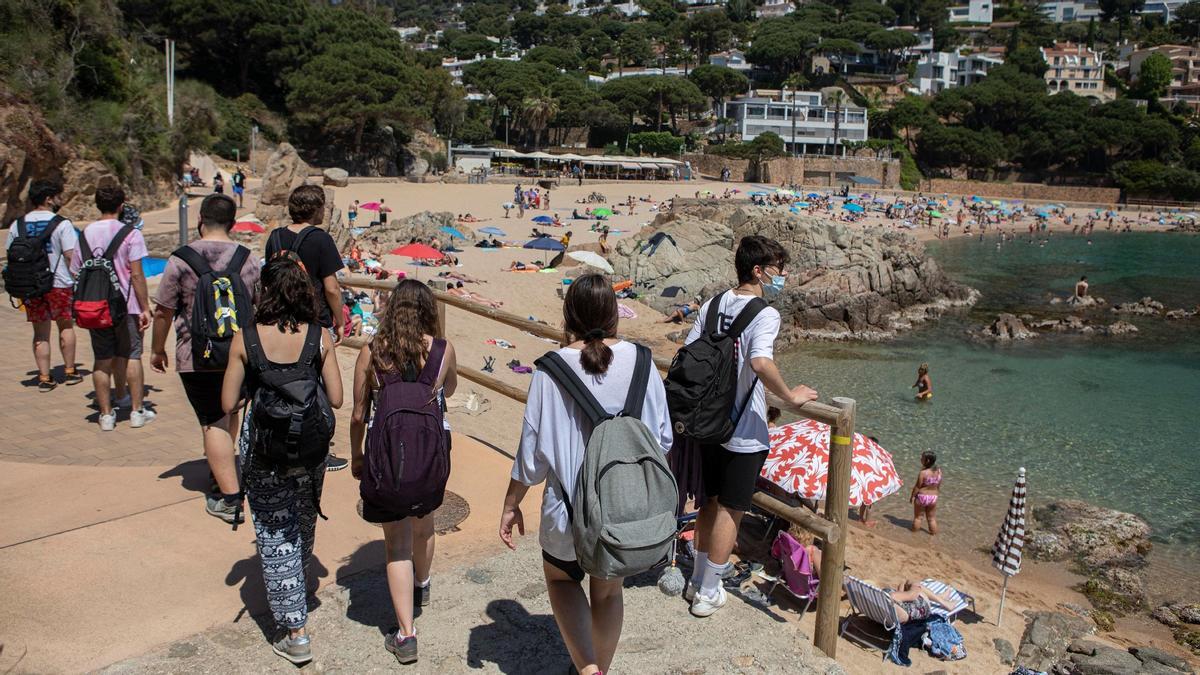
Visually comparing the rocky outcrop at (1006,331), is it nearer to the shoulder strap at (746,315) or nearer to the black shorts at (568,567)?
the shoulder strap at (746,315)

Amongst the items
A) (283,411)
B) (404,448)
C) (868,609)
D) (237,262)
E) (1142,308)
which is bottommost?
(868,609)

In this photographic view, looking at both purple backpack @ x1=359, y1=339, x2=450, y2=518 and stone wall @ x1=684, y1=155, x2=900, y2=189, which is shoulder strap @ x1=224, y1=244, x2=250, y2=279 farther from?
stone wall @ x1=684, y1=155, x2=900, y2=189

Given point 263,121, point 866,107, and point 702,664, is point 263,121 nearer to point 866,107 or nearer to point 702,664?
point 702,664

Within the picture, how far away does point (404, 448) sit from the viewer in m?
2.99

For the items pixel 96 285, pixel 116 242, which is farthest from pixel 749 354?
pixel 96 285

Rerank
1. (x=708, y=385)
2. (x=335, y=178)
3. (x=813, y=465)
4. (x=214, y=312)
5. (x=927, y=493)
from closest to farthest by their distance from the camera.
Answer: (x=708, y=385) < (x=214, y=312) < (x=813, y=465) < (x=927, y=493) < (x=335, y=178)

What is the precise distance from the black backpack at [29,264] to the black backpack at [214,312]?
7.78ft

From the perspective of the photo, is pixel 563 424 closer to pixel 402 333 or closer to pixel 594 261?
pixel 402 333

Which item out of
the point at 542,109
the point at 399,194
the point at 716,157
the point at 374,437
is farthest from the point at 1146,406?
the point at 542,109

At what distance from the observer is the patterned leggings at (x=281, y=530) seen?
315cm

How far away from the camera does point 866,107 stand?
291 ft

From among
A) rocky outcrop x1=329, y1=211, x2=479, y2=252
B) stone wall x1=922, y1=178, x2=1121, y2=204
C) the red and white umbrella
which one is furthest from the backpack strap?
stone wall x1=922, y1=178, x2=1121, y2=204

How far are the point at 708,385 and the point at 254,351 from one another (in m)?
1.75

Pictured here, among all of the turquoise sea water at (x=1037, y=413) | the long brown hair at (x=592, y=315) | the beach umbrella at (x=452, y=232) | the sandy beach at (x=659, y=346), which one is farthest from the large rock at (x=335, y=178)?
the long brown hair at (x=592, y=315)
